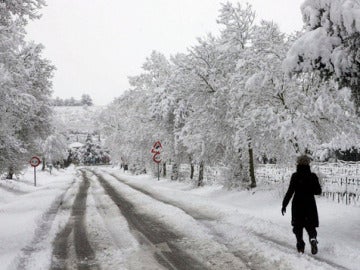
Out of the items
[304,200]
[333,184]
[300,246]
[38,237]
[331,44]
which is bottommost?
[38,237]

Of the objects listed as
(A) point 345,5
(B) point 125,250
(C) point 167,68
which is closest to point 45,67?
(C) point 167,68

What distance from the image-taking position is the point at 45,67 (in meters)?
28.9

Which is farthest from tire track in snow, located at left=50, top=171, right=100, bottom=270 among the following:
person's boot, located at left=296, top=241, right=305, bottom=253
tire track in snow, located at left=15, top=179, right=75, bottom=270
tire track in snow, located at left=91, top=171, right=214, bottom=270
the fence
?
the fence

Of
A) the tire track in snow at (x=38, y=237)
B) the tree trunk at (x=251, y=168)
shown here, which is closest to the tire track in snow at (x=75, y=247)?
the tire track in snow at (x=38, y=237)

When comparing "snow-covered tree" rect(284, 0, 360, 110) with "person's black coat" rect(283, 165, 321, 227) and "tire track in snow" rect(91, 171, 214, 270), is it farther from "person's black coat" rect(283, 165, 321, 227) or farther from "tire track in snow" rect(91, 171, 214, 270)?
"tire track in snow" rect(91, 171, 214, 270)

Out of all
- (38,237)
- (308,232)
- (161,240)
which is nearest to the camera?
(308,232)

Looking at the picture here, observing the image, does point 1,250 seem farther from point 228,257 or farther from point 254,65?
point 254,65

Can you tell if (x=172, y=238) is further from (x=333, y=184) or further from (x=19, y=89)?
(x=333, y=184)

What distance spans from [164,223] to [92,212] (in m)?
4.33

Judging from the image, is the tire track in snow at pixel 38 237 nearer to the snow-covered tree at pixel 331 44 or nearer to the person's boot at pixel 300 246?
the person's boot at pixel 300 246

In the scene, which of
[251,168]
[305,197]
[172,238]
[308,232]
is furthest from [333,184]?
[308,232]

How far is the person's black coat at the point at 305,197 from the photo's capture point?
27.7 ft

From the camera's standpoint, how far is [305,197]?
8570 mm

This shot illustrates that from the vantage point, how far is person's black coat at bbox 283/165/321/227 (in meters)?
8.44
